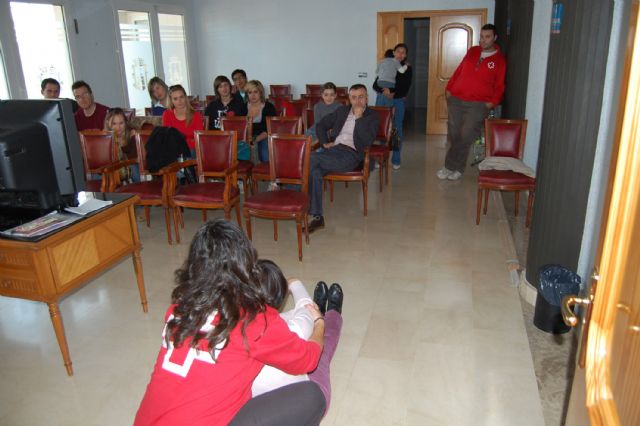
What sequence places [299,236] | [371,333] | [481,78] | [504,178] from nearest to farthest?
[371,333] < [299,236] < [504,178] < [481,78]

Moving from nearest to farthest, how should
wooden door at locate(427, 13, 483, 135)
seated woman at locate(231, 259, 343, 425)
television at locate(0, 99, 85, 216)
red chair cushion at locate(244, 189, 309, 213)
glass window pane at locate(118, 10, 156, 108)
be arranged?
seated woman at locate(231, 259, 343, 425) < television at locate(0, 99, 85, 216) < red chair cushion at locate(244, 189, 309, 213) < glass window pane at locate(118, 10, 156, 108) < wooden door at locate(427, 13, 483, 135)

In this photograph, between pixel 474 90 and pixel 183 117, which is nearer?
pixel 183 117

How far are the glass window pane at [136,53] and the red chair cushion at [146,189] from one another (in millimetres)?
4546

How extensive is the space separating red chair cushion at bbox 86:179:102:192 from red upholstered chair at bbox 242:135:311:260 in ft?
4.65

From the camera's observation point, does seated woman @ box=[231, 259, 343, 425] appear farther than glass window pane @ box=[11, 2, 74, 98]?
No

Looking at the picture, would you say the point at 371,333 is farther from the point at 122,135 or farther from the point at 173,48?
the point at 173,48

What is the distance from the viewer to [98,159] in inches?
179

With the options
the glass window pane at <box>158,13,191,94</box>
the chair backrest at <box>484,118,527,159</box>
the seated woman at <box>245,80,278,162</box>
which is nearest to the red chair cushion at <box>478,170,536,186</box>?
the chair backrest at <box>484,118,527,159</box>

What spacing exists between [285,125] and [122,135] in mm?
1497

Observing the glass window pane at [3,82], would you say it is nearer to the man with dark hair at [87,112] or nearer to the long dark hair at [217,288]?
the man with dark hair at [87,112]

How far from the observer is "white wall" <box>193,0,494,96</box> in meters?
9.00

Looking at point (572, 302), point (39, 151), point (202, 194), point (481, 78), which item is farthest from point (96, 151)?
point (572, 302)

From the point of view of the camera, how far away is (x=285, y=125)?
496cm

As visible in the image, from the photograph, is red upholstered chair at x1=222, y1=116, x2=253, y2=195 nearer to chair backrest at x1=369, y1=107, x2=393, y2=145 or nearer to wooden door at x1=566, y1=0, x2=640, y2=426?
chair backrest at x1=369, y1=107, x2=393, y2=145
